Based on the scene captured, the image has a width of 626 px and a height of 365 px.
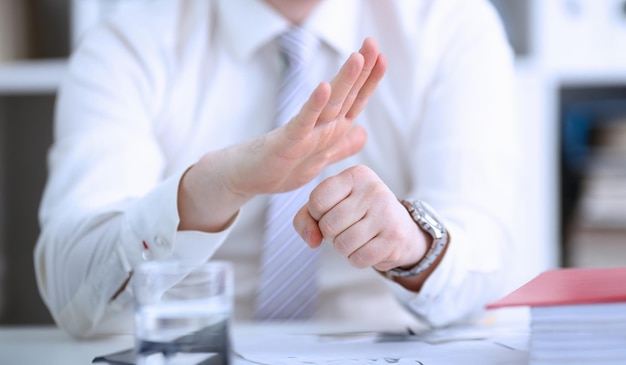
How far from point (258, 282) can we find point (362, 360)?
0.53 meters

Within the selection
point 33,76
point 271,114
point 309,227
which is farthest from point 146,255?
point 33,76

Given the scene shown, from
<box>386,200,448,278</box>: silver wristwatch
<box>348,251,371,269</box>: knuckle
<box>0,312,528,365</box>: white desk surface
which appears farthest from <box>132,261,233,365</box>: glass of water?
<box>386,200,448,278</box>: silver wristwatch

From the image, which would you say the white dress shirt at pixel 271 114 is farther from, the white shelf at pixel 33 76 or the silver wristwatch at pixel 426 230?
the white shelf at pixel 33 76

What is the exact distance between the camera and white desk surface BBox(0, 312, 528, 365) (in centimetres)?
62

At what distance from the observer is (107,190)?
3.28 ft

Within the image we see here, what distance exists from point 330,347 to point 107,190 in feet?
1.45

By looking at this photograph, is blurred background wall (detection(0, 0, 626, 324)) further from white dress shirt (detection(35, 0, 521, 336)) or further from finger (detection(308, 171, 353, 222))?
finger (detection(308, 171, 353, 222))

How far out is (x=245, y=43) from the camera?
1154 millimetres

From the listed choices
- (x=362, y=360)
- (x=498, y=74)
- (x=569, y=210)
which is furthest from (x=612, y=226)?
(x=362, y=360)

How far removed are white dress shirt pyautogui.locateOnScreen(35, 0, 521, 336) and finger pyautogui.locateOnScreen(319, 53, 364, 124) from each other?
325mm

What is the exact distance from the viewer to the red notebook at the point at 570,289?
52cm

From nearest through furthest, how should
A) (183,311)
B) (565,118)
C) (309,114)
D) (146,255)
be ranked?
(183,311), (309,114), (146,255), (565,118)

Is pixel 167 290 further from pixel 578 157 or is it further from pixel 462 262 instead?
pixel 578 157

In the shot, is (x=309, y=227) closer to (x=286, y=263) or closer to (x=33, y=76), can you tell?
(x=286, y=263)
